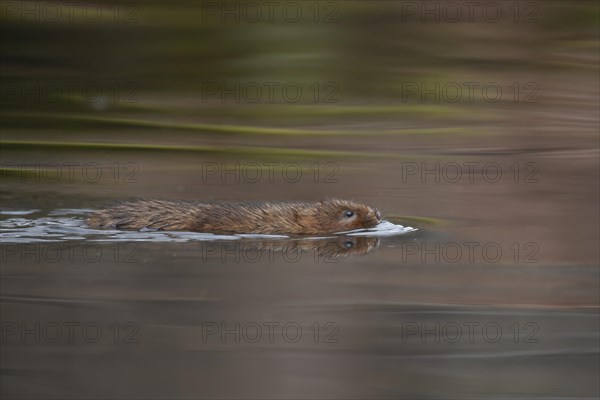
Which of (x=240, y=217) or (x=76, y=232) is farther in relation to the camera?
(x=240, y=217)

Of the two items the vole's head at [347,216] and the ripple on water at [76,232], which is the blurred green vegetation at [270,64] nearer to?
the ripple on water at [76,232]

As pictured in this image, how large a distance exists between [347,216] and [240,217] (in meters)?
0.85

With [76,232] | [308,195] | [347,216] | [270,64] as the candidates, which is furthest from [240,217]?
[270,64]

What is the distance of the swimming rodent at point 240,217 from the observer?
9.40 meters

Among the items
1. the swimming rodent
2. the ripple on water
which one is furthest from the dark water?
the swimming rodent

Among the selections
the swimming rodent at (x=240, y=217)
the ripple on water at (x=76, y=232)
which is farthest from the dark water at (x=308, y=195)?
the swimming rodent at (x=240, y=217)

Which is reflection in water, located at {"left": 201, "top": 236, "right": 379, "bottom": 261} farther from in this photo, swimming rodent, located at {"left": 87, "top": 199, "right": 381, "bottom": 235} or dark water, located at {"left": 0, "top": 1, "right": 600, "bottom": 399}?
swimming rodent, located at {"left": 87, "top": 199, "right": 381, "bottom": 235}

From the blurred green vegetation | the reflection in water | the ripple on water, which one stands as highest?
the blurred green vegetation

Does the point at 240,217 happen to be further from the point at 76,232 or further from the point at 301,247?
the point at 76,232

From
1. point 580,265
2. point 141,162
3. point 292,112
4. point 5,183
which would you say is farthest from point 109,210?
point 292,112

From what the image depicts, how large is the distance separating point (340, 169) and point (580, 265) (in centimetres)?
412

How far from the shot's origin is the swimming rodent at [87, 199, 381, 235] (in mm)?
9398

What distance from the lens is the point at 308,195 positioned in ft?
37.6

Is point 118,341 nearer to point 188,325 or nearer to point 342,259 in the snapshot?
point 188,325
